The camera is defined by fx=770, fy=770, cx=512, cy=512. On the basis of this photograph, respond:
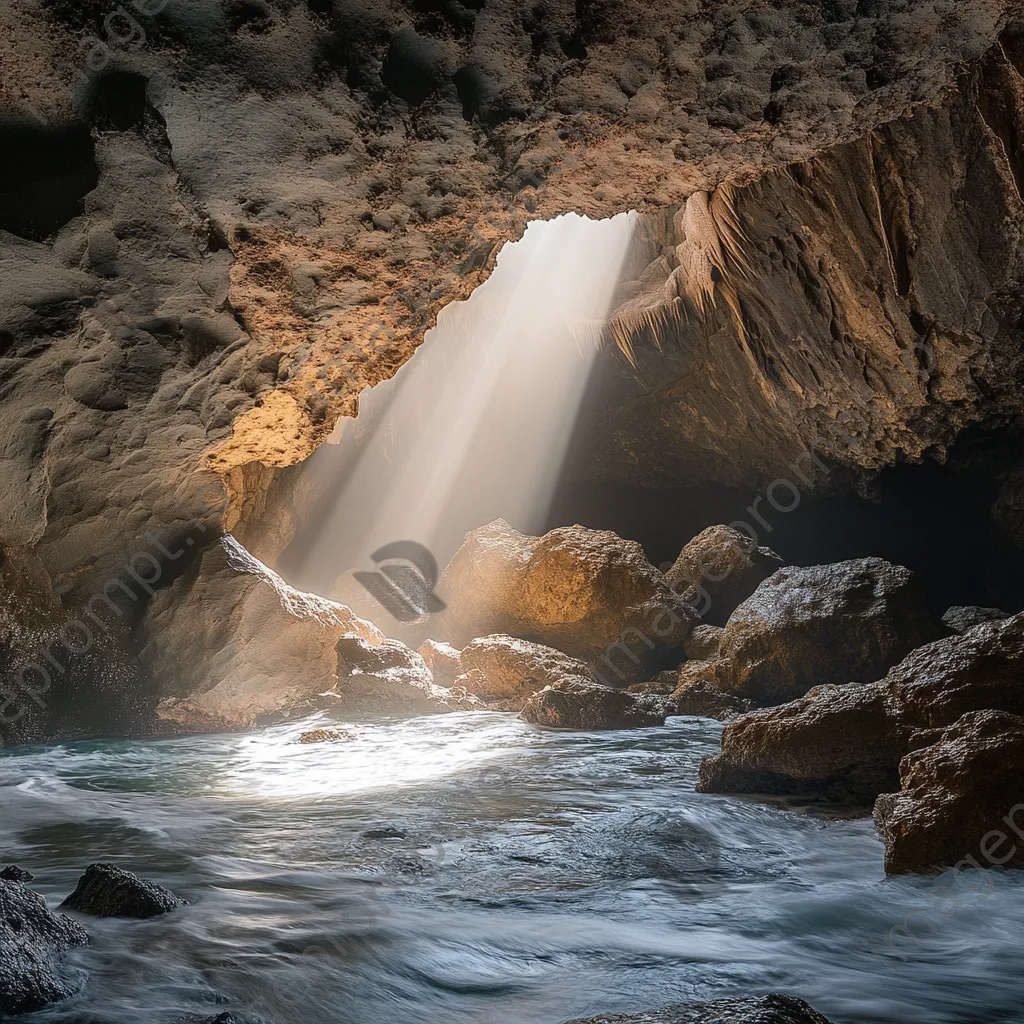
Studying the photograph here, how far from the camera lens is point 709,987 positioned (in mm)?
2283

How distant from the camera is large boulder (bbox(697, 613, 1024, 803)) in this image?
430 centimetres

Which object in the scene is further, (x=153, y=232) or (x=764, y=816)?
(x=153, y=232)

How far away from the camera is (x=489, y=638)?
10.7 meters

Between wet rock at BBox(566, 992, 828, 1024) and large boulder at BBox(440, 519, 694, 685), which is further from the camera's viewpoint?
large boulder at BBox(440, 519, 694, 685)

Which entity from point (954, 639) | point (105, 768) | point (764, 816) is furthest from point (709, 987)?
point (105, 768)

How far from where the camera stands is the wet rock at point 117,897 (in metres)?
2.54

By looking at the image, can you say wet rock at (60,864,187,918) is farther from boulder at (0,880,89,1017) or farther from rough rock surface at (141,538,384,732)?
rough rock surface at (141,538,384,732)

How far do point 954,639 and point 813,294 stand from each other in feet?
13.3

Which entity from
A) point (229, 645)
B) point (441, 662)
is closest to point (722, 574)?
point (441, 662)

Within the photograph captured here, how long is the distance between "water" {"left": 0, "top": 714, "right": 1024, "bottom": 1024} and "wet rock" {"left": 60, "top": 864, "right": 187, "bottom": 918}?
7 centimetres

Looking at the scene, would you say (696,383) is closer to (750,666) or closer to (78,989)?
(750,666)

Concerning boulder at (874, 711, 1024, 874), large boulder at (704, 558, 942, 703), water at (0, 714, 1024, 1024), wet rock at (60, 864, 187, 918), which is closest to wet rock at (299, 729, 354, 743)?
water at (0, 714, 1024, 1024)

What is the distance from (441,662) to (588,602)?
7.90 feet

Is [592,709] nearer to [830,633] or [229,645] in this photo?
[830,633]
